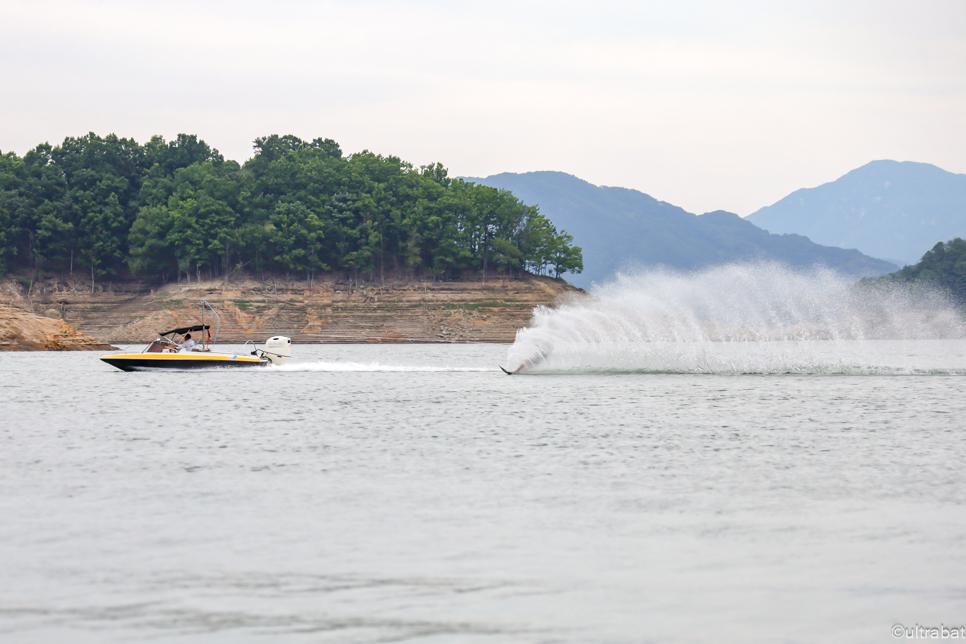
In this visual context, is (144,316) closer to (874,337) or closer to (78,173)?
(78,173)

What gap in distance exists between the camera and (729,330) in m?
121

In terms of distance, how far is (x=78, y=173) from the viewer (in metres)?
140

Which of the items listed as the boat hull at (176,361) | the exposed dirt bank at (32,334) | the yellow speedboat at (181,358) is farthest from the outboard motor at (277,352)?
the exposed dirt bank at (32,334)

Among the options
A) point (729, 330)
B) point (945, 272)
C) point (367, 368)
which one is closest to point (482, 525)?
point (367, 368)

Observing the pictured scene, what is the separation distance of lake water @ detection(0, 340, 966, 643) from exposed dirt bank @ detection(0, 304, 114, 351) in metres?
58.4

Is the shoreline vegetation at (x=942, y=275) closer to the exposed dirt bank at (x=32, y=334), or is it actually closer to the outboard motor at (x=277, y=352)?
the exposed dirt bank at (x=32, y=334)

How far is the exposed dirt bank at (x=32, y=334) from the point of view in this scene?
83062mm

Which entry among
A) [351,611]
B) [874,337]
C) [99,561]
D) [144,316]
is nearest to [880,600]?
[351,611]

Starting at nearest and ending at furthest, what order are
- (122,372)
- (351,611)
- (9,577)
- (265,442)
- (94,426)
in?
(351,611)
(9,577)
(265,442)
(94,426)
(122,372)

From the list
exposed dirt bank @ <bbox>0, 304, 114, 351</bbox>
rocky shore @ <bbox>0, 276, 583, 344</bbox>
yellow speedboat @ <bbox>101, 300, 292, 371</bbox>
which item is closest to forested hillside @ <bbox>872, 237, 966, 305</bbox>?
rocky shore @ <bbox>0, 276, 583, 344</bbox>

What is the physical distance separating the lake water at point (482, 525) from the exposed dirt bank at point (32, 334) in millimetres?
58365

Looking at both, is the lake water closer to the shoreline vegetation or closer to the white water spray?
the white water spray

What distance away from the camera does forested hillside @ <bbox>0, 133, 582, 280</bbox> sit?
134500 mm

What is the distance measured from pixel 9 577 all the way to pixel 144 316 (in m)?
114
